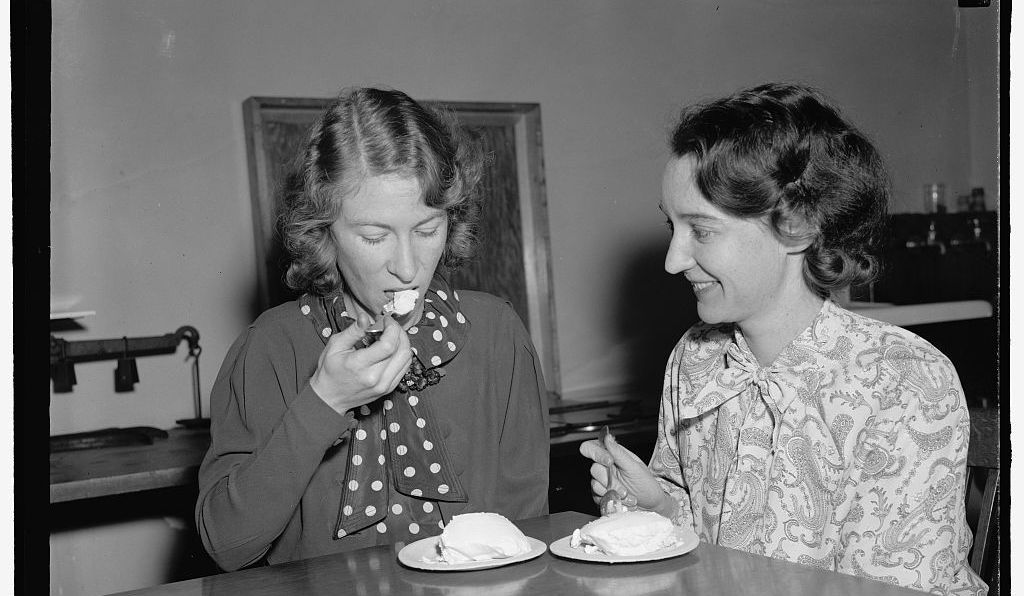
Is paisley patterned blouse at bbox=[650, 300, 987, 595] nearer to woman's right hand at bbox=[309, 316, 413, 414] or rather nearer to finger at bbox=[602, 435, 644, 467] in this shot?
finger at bbox=[602, 435, 644, 467]

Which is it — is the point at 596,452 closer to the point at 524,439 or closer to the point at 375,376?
the point at 524,439

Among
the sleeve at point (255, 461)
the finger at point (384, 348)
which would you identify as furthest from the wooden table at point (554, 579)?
the finger at point (384, 348)

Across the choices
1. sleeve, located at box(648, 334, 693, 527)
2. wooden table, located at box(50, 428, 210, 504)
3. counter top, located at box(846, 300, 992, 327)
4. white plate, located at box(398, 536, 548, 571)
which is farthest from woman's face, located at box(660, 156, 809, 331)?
counter top, located at box(846, 300, 992, 327)

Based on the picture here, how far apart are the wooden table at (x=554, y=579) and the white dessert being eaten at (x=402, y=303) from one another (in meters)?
0.49

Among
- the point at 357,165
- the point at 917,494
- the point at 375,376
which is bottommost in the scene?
the point at 917,494

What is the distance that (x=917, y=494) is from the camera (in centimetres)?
177

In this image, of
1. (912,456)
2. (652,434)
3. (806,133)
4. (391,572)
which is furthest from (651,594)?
(652,434)

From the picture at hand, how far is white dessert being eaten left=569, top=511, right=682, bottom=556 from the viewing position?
4.77 feet

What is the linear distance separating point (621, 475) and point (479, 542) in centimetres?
49

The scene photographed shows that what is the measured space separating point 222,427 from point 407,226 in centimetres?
49

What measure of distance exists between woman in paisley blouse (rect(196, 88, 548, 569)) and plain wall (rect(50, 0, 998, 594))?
145 cm

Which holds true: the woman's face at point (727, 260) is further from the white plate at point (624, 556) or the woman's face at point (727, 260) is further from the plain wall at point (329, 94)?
the plain wall at point (329, 94)

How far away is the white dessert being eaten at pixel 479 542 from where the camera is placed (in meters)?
1.46

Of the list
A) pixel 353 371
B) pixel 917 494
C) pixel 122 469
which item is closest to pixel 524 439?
pixel 353 371
